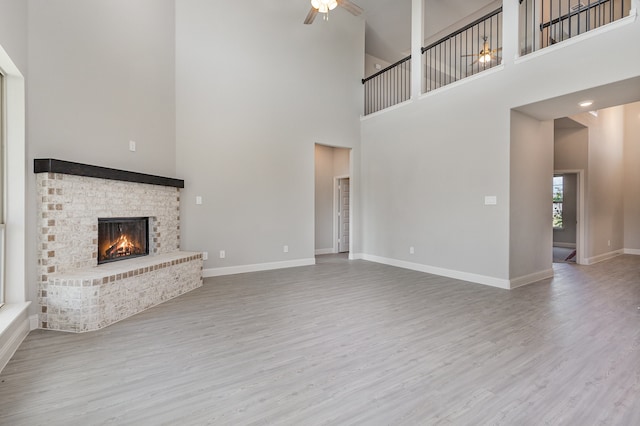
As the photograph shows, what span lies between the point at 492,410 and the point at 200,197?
183 inches

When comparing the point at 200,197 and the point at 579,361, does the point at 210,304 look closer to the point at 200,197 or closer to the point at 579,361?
the point at 200,197

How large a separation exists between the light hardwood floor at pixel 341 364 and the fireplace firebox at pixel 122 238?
98 cm

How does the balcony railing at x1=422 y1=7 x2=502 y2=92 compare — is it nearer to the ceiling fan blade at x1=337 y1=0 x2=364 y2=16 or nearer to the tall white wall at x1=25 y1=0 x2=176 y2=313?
the ceiling fan blade at x1=337 y1=0 x2=364 y2=16

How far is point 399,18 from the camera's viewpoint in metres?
7.08

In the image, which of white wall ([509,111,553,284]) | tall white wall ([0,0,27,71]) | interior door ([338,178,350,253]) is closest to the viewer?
tall white wall ([0,0,27,71])

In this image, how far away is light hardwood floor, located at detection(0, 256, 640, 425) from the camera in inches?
67.2

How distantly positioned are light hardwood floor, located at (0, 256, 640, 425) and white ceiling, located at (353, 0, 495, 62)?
6252 millimetres

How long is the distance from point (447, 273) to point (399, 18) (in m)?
5.87

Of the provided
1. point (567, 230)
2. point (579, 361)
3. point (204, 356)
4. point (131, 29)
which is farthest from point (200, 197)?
point (567, 230)

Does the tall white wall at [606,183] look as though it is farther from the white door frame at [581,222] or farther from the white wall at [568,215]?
the white wall at [568,215]

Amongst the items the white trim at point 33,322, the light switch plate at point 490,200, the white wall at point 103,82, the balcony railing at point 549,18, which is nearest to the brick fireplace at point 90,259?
the white trim at point 33,322

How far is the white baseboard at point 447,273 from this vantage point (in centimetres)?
449

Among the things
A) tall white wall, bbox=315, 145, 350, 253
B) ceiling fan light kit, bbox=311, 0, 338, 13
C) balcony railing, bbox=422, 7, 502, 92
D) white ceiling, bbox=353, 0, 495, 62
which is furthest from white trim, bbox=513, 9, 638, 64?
tall white wall, bbox=315, 145, 350, 253

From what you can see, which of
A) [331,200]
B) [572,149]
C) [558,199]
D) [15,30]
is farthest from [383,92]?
[558,199]
